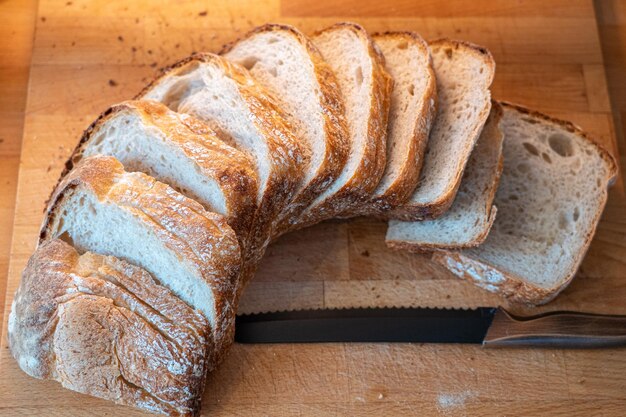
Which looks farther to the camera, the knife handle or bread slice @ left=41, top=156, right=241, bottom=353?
the knife handle

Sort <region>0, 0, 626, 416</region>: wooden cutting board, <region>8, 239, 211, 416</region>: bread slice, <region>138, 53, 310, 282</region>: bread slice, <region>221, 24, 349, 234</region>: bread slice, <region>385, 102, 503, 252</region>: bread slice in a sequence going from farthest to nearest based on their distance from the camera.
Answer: <region>385, 102, 503, 252</region>: bread slice < <region>0, 0, 626, 416</region>: wooden cutting board < <region>221, 24, 349, 234</region>: bread slice < <region>138, 53, 310, 282</region>: bread slice < <region>8, 239, 211, 416</region>: bread slice

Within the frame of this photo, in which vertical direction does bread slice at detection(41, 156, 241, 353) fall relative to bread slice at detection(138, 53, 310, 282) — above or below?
below

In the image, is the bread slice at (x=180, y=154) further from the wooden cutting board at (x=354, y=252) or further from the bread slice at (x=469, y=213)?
the bread slice at (x=469, y=213)

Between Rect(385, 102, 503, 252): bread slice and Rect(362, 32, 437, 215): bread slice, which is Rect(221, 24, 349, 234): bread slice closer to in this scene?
Rect(362, 32, 437, 215): bread slice

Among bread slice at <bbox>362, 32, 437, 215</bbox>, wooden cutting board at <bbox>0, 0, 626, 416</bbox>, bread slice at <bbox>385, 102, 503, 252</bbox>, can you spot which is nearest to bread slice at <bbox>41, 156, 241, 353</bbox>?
wooden cutting board at <bbox>0, 0, 626, 416</bbox>

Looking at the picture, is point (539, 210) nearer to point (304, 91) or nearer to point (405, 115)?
point (405, 115)

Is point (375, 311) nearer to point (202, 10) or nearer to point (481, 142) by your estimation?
point (481, 142)
